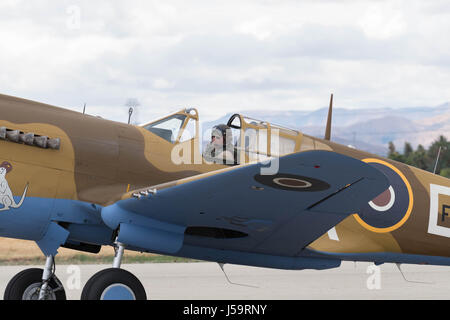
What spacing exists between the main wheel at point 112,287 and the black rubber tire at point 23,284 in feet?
4.66

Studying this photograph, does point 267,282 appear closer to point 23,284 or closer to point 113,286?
point 23,284

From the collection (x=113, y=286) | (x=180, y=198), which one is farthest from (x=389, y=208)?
(x=113, y=286)

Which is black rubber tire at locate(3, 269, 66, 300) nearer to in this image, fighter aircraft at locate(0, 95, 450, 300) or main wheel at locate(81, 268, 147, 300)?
fighter aircraft at locate(0, 95, 450, 300)

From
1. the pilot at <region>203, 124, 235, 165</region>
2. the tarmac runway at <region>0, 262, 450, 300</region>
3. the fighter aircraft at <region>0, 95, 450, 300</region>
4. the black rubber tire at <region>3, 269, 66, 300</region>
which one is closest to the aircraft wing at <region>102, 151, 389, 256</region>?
the fighter aircraft at <region>0, 95, 450, 300</region>

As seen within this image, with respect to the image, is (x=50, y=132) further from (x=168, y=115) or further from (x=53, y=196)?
(x=168, y=115)

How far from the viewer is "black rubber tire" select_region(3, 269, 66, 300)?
6.91m

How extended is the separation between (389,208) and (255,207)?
1.94m

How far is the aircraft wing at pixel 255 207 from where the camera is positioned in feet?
16.4

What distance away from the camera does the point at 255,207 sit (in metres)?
5.84

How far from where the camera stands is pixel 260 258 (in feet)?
22.5

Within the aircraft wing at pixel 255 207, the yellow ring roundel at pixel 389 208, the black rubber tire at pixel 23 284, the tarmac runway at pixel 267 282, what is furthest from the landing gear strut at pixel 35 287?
the yellow ring roundel at pixel 389 208

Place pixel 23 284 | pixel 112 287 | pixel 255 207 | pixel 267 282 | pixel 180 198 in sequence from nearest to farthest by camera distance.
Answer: pixel 180 198 < pixel 112 287 < pixel 255 207 < pixel 23 284 < pixel 267 282
